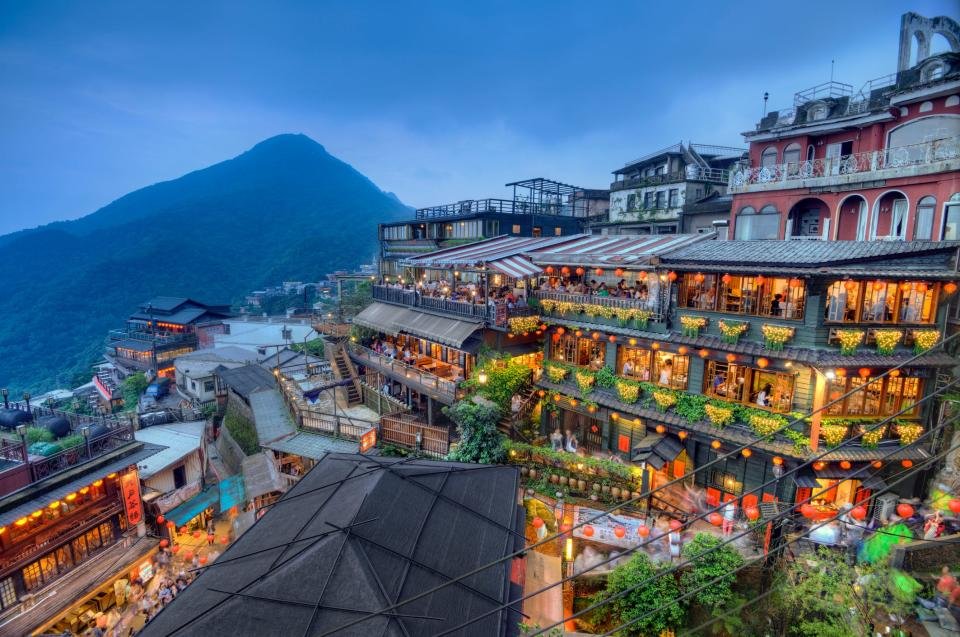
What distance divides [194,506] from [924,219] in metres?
37.0

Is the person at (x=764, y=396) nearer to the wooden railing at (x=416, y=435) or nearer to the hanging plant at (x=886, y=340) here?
the hanging plant at (x=886, y=340)

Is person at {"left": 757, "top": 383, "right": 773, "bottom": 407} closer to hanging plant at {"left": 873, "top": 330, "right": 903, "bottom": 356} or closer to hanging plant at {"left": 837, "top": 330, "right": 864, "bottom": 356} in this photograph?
hanging plant at {"left": 837, "top": 330, "right": 864, "bottom": 356}

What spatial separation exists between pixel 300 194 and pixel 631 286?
159 meters

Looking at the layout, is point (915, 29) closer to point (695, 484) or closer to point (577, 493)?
point (695, 484)

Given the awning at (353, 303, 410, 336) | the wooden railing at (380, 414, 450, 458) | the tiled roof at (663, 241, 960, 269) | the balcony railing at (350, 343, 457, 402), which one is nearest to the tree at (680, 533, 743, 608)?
the tiled roof at (663, 241, 960, 269)

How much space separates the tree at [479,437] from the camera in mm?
19234

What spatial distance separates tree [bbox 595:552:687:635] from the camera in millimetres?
13305

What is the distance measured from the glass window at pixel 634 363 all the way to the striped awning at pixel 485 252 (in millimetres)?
8618

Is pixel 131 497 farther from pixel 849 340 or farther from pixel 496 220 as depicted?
pixel 496 220

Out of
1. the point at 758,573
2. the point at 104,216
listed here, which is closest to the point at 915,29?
the point at 758,573

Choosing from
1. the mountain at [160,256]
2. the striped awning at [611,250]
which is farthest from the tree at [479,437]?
the mountain at [160,256]

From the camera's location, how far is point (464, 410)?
64.5 ft

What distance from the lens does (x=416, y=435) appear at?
21.6 meters

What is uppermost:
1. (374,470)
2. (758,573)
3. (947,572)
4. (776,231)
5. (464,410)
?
(776,231)
